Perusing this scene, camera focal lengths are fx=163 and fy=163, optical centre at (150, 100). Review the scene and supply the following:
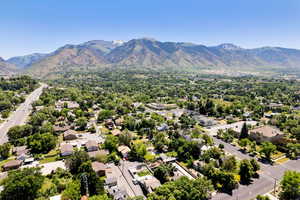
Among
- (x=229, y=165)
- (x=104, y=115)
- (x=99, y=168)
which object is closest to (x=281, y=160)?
(x=229, y=165)

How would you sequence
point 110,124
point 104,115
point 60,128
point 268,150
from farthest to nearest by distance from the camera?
point 104,115 < point 110,124 < point 60,128 < point 268,150

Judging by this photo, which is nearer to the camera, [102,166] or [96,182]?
[96,182]

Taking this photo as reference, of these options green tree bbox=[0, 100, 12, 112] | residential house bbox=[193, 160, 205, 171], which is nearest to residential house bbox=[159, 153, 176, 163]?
residential house bbox=[193, 160, 205, 171]

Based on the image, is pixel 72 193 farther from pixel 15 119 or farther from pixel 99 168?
pixel 15 119

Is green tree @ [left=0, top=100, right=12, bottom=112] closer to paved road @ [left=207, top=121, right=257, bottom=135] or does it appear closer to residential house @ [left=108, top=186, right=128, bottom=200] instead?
residential house @ [left=108, top=186, right=128, bottom=200]

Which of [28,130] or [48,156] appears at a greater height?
[28,130]

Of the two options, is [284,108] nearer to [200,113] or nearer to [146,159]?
[200,113]

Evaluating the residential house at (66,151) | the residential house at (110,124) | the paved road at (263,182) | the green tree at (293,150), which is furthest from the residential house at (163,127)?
the green tree at (293,150)

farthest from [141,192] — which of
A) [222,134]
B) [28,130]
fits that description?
[28,130]

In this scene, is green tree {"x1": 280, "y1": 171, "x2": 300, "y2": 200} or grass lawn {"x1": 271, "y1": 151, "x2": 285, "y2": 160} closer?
green tree {"x1": 280, "y1": 171, "x2": 300, "y2": 200}
